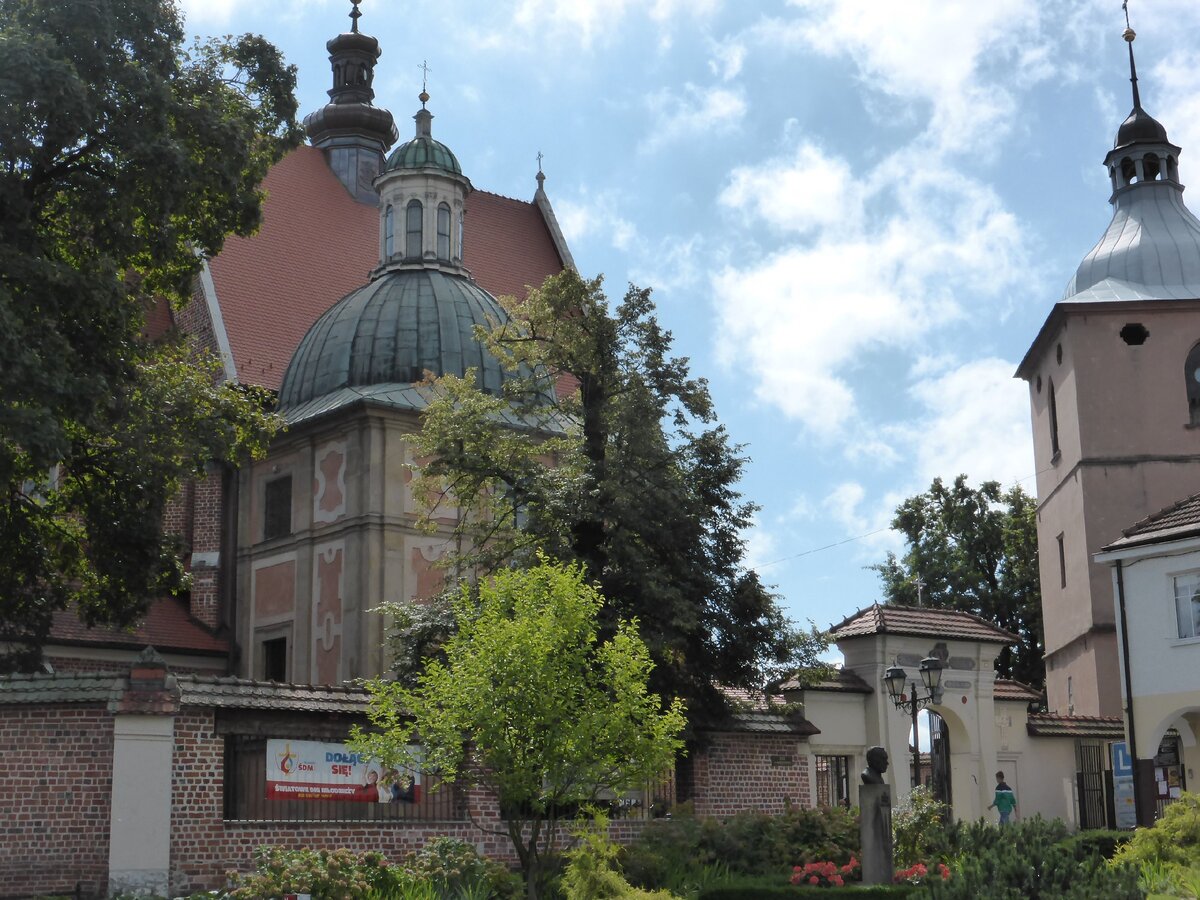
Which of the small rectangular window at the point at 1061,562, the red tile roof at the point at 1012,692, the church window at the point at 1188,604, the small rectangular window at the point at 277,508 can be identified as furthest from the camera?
the small rectangular window at the point at 1061,562

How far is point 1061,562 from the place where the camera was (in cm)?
3734

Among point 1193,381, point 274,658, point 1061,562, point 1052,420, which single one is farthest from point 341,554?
point 1193,381

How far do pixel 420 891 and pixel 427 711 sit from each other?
1822 millimetres

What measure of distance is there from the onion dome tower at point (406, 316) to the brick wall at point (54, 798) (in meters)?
12.4

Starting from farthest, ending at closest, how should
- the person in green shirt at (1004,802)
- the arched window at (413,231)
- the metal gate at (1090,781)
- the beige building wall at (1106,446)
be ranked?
the beige building wall at (1106,446)
the arched window at (413,231)
the metal gate at (1090,781)
the person in green shirt at (1004,802)

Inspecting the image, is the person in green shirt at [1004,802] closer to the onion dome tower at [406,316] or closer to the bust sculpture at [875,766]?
the bust sculpture at [875,766]

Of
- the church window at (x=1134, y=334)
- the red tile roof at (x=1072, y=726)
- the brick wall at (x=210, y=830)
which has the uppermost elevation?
the church window at (x=1134, y=334)

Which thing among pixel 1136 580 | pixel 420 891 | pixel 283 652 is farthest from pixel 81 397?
pixel 1136 580

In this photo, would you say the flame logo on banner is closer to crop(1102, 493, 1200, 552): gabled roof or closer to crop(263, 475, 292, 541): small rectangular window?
crop(263, 475, 292, 541): small rectangular window

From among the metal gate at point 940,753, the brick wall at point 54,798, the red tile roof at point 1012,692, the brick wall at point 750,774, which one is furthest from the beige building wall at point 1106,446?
the brick wall at point 54,798

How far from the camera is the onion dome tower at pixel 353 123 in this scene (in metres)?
42.5

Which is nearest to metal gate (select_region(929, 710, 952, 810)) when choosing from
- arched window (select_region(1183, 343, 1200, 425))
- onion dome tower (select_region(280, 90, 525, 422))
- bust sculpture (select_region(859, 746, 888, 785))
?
onion dome tower (select_region(280, 90, 525, 422))

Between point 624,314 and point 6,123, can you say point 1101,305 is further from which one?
point 6,123

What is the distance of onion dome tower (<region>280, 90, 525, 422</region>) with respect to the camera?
29.2 m
